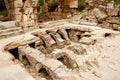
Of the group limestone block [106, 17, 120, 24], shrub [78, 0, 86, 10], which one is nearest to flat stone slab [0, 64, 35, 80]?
limestone block [106, 17, 120, 24]

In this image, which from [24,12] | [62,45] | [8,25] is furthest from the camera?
[24,12]

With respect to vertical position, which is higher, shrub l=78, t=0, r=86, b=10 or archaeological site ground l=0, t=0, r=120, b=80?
shrub l=78, t=0, r=86, b=10

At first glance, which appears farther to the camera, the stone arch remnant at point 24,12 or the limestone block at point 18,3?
the stone arch remnant at point 24,12

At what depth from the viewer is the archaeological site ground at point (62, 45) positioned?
4.13 metres

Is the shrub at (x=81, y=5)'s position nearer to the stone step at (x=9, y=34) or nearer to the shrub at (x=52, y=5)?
the shrub at (x=52, y=5)

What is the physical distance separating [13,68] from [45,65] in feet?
2.74

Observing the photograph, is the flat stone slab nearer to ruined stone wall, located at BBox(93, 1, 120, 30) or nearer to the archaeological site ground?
the archaeological site ground

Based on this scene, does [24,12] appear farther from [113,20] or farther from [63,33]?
[113,20]

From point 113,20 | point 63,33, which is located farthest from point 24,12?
point 113,20

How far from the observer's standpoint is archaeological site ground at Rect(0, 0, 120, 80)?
13.5ft

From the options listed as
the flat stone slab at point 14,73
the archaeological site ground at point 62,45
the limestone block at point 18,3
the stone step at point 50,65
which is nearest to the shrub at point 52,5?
the archaeological site ground at point 62,45

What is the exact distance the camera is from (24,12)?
28.7 ft

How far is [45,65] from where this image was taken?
4234 millimetres

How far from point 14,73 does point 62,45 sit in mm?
3544
